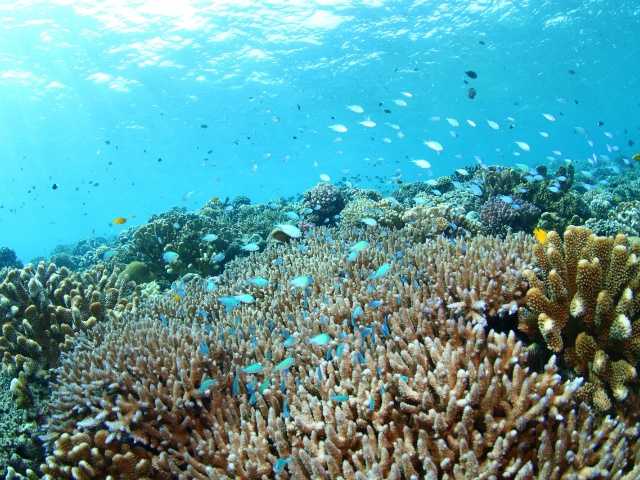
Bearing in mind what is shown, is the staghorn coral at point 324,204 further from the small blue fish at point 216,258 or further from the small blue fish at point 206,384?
the small blue fish at point 206,384

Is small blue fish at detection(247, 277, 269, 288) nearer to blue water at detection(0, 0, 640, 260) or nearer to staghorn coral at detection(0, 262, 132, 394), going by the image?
staghorn coral at detection(0, 262, 132, 394)

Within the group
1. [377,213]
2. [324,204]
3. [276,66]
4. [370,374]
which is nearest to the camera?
[370,374]

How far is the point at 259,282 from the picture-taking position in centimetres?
598

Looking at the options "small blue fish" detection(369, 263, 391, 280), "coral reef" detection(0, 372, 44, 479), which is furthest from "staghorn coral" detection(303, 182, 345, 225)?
"coral reef" detection(0, 372, 44, 479)

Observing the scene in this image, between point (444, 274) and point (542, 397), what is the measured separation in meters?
1.91

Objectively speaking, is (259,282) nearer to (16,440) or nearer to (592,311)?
(16,440)

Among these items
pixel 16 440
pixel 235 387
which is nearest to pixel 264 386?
pixel 235 387

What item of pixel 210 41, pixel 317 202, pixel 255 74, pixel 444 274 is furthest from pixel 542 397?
pixel 255 74

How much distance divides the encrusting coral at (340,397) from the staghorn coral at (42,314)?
89cm

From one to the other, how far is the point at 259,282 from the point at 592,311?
164 inches

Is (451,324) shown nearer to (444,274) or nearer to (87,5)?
(444,274)

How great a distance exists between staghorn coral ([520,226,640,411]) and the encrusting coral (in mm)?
370

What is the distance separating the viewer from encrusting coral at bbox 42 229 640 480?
9.43 feet

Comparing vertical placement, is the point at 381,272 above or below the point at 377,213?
below
